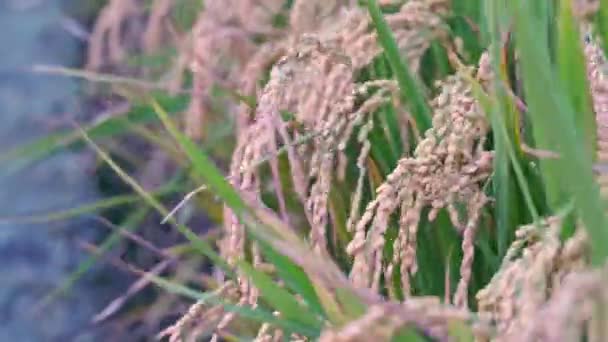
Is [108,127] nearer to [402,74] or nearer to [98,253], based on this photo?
[98,253]

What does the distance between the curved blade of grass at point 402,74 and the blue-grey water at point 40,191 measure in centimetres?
96

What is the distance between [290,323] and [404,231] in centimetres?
14

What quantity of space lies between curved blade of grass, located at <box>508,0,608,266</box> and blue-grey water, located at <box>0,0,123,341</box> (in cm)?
122

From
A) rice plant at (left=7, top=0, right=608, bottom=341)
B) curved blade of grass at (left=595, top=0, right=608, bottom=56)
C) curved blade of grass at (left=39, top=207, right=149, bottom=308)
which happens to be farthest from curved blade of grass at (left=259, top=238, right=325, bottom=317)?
curved blade of grass at (left=39, top=207, right=149, bottom=308)

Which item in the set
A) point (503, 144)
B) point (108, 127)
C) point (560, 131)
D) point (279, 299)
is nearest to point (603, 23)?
point (503, 144)

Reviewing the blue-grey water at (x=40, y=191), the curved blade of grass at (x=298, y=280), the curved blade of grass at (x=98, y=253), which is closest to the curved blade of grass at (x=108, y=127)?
the curved blade of grass at (x=98, y=253)

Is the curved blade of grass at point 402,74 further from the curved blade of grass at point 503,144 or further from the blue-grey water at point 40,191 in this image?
the blue-grey water at point 40,191

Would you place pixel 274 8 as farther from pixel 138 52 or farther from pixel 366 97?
pixel 138 52

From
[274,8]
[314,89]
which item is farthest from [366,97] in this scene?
[274,8]

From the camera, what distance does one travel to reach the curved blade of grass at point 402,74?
0.92 meters

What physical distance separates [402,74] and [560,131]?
29 centimetres

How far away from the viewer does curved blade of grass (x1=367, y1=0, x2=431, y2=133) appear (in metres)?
0.92

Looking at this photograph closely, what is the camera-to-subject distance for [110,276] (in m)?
1.98

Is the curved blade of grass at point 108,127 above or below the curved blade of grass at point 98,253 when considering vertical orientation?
above
